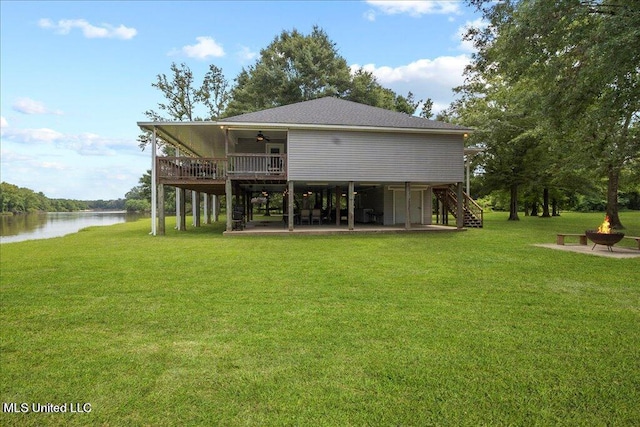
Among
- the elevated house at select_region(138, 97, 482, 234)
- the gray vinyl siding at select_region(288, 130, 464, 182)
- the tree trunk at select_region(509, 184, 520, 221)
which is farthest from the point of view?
the tree trunk at select_region(509, 184, 520, 221)

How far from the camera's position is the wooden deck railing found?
14211 mm

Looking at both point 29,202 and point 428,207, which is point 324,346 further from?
point 29,202

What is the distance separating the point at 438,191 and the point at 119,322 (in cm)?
1815

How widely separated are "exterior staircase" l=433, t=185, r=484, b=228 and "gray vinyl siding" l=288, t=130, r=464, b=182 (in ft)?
9.84

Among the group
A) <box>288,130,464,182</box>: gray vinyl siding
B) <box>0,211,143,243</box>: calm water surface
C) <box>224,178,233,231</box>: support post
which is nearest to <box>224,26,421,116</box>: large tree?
<box>0,211,143,243</box>: calm water surface

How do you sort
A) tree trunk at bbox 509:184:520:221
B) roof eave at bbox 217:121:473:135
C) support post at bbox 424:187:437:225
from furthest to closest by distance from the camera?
tree trunk at bbox 509:184:520:221, support post at bbox 424:187:437:225, roof eave at bbox 217:121:473:135

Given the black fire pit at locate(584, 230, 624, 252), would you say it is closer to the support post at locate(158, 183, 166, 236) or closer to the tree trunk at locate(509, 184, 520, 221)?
the support post at locate(158, 183, 166, 236)

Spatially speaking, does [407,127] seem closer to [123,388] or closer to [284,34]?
[123,388]

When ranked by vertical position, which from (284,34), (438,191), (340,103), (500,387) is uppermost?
(284,34)

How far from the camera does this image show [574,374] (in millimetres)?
2854

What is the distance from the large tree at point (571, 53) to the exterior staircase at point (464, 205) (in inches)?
250

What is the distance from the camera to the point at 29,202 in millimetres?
63469

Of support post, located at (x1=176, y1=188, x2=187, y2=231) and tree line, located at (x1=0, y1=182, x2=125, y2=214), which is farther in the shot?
tree line, located at (x1=0, y1=182, x2=125, y2=214)

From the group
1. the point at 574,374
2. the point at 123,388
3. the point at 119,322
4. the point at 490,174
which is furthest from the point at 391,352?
the point at 490,174
